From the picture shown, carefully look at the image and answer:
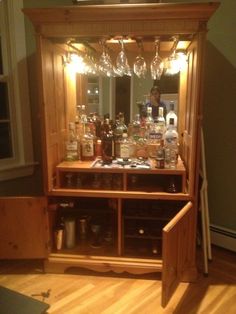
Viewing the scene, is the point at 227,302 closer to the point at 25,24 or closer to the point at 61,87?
the point at 61,87

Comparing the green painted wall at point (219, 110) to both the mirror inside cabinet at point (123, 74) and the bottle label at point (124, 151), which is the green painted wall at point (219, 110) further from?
the bottle label at point (124, 151)

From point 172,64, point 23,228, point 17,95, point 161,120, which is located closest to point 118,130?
point 161,120

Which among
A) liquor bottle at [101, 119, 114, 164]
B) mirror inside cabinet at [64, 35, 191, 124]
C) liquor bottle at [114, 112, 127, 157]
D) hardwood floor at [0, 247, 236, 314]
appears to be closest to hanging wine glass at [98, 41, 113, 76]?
Answer: mirror inside cabinet at [64, 35, 191, 124]

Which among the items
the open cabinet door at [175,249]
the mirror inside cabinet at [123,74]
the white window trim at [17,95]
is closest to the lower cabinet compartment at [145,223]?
the open cabinet door at [175,249]

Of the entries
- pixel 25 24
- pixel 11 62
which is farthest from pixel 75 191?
pixel 25 24

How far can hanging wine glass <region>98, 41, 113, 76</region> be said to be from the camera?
1868 mm

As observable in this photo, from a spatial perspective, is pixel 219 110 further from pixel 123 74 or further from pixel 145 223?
pixel 145 223

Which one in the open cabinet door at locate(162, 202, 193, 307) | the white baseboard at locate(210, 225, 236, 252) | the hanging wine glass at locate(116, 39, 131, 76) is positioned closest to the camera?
the open cabinet door at locate(162, 202, 193, 307)

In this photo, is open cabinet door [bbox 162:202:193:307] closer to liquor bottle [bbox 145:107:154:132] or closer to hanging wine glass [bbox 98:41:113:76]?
liquor bottle [bbox 145:107:154:132]

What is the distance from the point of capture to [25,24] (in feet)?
7.26

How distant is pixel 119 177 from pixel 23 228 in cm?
74

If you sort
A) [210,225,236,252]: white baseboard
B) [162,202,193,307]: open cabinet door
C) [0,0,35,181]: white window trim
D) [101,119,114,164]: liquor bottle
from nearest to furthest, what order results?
1. [162,202,193,307]: open cabinet door
2. [101,119,114,164]: liquor bottle
3. [0,0,35,181]: white window trim
4. [210,225,236,252]: white baseboard

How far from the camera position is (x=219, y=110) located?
2229mm

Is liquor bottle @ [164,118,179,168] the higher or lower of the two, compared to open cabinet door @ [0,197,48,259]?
higher
